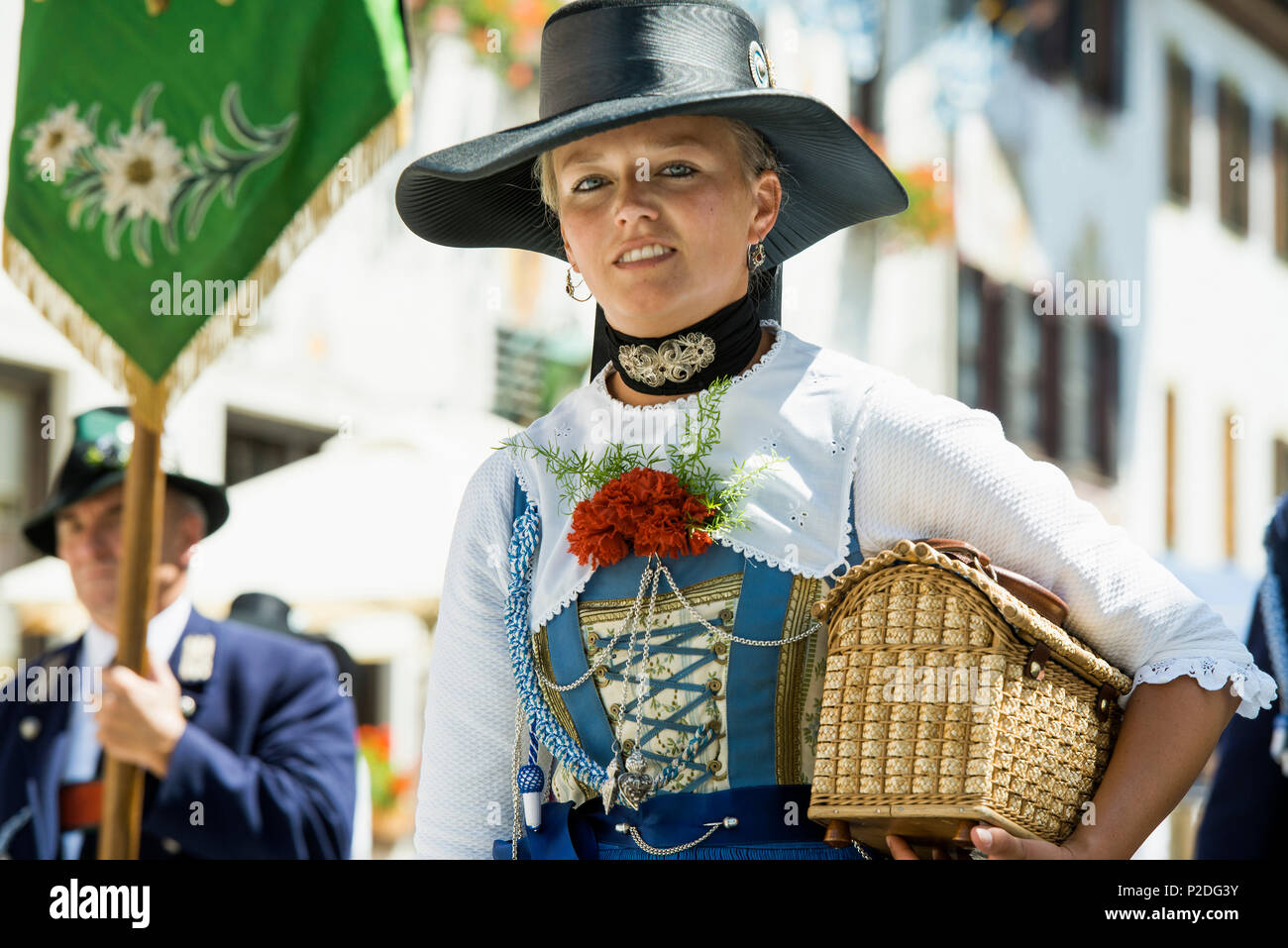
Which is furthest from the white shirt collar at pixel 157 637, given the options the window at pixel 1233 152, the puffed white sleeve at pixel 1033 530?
the window at pixel 1233 152

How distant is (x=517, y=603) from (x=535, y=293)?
7018 millimetres

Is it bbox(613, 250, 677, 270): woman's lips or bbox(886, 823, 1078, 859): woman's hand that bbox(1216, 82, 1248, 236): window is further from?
bbox(886, 823, 1078, 859): woman's hand

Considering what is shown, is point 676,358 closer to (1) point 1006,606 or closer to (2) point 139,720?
(1) point 1006,606

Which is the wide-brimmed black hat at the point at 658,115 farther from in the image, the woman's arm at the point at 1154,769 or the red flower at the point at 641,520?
the woman's arm at the point at 1154,769

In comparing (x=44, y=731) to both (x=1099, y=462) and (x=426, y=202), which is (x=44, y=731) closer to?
(x=426, y=202)

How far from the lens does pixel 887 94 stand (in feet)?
39.7

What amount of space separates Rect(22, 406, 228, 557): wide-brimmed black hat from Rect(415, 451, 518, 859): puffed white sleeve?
2350 mm

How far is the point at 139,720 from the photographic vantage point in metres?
3.95

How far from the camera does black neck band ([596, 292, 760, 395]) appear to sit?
7.75 ft

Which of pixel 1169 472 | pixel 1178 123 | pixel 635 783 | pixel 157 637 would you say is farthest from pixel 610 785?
pixel 1178 123

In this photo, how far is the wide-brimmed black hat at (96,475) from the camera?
4.62 m

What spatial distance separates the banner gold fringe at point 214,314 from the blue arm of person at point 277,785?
0.91 m

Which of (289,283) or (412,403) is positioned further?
(412,403)
